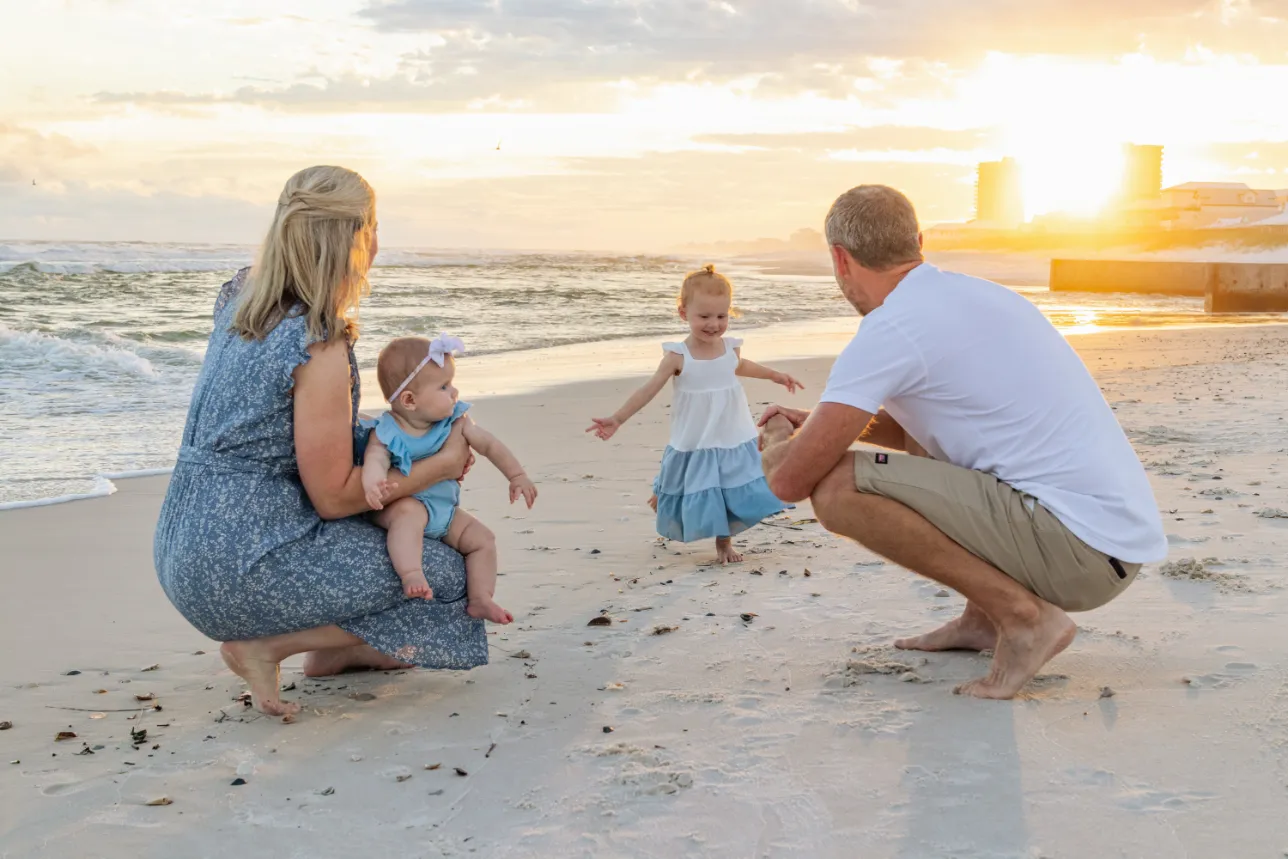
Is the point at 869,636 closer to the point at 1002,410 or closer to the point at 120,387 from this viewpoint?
the point at 1002,410

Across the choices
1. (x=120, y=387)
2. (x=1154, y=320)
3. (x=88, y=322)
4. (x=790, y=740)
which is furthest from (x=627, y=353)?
(x=790, y=740)

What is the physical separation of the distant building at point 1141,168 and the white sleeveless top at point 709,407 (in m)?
134

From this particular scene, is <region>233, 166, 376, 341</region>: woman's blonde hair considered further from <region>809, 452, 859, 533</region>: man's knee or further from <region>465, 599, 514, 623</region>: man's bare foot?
<region>809, 452, 859, 533</region>: man's knee

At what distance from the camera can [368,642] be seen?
10.4ft

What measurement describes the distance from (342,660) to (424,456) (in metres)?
0.72

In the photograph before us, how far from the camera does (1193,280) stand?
26.4 meters

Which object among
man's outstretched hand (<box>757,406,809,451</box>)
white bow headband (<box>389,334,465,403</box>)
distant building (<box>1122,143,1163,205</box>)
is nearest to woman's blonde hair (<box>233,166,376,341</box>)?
white bow headband (<box>389,334,465,403</box>)

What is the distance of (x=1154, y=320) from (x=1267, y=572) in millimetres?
15251

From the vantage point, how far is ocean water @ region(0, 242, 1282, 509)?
716cm

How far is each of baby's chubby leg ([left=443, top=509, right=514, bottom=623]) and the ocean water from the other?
3334 millimetres

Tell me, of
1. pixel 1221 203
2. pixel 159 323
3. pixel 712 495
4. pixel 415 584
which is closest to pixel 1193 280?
pixel 159 323

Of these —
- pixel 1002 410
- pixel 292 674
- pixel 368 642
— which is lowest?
pixel 292 674

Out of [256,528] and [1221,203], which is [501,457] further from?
[1221,203]

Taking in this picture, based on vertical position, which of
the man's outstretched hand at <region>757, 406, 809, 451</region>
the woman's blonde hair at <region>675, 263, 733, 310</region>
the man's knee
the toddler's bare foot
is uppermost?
the woman's blonde hair at <region>675, 263, 733, 310</region>
